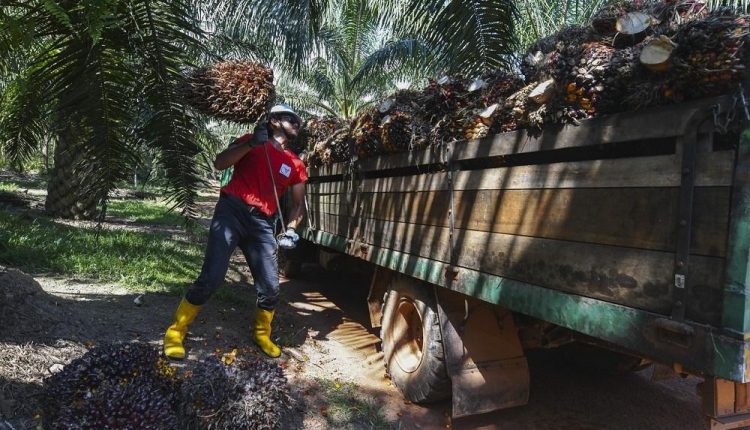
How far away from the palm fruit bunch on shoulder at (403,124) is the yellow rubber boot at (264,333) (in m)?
1.75

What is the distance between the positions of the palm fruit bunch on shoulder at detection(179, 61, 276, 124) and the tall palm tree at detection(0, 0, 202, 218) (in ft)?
0.74

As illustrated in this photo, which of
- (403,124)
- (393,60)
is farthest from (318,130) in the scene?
(393,60)

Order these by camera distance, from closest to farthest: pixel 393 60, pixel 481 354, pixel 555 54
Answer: pixel 555 54 < pixel 481 354 < pixel 393 60

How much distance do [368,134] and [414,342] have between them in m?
1.68

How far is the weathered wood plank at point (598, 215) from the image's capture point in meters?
1.61

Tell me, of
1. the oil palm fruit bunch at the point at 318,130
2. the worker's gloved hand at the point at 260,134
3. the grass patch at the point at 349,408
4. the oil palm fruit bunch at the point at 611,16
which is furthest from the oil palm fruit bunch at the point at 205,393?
the oil palm fruit bunch at the point at 318,130

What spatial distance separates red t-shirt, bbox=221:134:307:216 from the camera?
3.87 metres

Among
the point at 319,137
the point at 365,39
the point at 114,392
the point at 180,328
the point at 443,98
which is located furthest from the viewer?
the point at 365,39

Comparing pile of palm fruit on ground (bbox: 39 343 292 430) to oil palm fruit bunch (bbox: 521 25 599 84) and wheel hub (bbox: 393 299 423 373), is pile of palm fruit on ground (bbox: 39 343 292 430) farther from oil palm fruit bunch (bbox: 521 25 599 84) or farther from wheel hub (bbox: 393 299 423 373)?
oil palm fruit bunch (bbox: 521 25 599 84)

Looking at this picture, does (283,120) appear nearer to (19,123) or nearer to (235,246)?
(235,246)

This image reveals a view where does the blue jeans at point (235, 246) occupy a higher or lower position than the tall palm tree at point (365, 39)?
lower

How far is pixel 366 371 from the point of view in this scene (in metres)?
4.11

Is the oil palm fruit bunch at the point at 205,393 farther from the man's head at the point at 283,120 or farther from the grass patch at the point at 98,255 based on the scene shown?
the grass patch at the point at 98,255

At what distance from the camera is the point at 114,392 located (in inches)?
91.3
